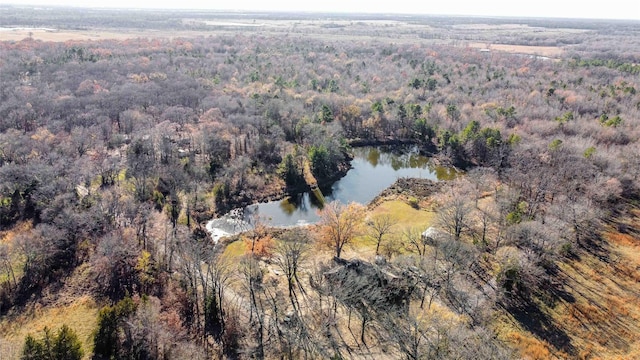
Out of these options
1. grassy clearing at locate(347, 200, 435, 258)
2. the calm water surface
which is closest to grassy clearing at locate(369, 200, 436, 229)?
grassy clearing at locate(347, 200, 435, 258)

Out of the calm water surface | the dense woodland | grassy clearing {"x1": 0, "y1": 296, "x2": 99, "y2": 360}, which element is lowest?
the calm water surface

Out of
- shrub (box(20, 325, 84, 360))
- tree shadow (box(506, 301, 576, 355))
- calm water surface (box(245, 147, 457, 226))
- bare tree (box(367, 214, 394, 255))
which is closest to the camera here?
shrub (box(20, 325, 84, 360))

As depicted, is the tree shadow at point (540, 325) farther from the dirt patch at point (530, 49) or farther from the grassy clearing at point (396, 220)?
the dirt patch at point (530, 49)

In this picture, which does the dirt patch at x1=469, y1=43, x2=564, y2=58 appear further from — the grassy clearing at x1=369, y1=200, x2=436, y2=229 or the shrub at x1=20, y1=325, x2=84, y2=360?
the shrub at x1=20, y1=325, x2=84, y2=360

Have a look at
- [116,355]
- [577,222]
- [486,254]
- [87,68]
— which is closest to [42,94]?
[87,68]

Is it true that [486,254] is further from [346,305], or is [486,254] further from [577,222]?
[346,305]

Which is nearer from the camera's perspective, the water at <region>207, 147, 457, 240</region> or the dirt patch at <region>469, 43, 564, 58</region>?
the water at <region>207, 147, 457, 240</region>

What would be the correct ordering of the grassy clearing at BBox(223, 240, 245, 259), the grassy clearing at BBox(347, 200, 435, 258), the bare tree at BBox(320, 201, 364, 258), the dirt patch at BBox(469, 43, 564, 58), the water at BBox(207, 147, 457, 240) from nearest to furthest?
the bare tree at BBox(320, 201, 364, 258) < the grassy clearing at BBox(223, 240, 245, 259) < the grassy clearing at BBox(347, 200, 435, 258) < the water at BBox(207, 147, 457, 240) < the dirt patch at BBox(469, 43, 564, 58)
